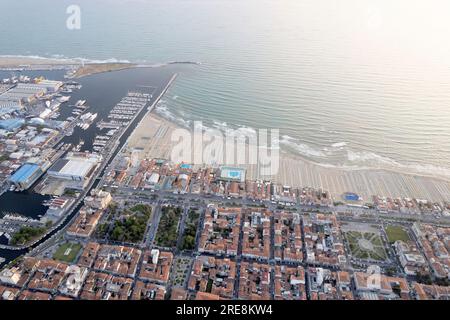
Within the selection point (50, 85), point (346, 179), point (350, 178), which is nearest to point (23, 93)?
point (50, 85)

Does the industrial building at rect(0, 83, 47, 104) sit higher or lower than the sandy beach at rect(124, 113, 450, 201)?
higher

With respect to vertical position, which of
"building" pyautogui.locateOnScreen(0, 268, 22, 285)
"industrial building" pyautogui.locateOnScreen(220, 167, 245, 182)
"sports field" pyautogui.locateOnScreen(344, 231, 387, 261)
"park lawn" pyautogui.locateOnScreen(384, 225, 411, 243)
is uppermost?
"industrial building" pyautogui.locateOnScreen(220, 167, 245, 182)

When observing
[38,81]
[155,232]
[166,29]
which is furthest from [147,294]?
[166,29]

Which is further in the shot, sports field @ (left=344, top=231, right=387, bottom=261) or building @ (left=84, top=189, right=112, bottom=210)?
building @ (left=84, top=189, right=112, bottom=210)

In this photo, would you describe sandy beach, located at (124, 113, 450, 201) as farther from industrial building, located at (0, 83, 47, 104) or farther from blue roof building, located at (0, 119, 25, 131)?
industrial building, located at (0, 83, 47, 104)

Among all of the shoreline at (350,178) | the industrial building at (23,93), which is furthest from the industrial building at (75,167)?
the industrial building at (23,93)

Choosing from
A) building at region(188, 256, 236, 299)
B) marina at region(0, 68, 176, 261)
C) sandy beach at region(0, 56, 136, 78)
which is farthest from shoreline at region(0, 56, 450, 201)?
sandy beach at region(0, 56, 136, 78)
